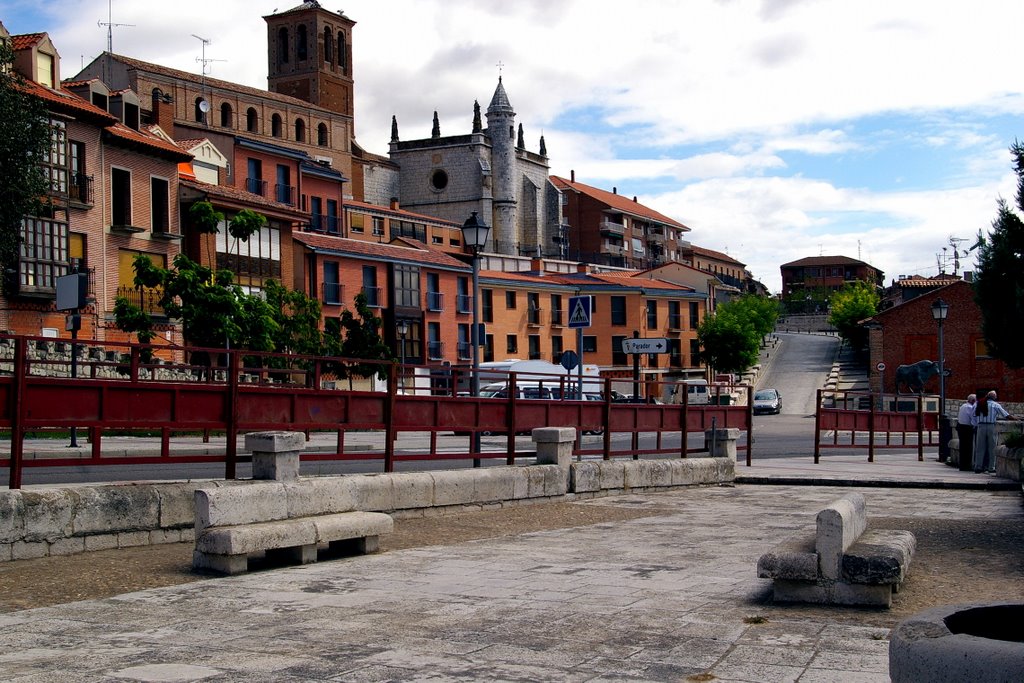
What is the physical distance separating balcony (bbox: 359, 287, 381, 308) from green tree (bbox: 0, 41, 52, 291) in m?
28.8

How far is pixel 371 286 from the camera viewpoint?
59.2 m

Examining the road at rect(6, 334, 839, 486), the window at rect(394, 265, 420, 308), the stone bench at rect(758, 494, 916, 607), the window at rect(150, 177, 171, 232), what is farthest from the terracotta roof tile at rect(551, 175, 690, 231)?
the stone bench at rect(758, 494, 916, 607)

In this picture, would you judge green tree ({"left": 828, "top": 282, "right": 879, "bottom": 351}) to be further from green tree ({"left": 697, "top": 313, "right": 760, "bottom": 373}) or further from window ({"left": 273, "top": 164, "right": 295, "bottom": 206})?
window ({"left": 273, "top": 164, "right": 295, "bottom": 206})

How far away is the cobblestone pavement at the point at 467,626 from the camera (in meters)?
5.61

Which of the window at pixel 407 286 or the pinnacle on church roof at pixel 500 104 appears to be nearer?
the window at pixel 407 286

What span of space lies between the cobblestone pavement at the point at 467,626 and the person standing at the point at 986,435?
12896 millimetres

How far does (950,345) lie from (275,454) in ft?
212

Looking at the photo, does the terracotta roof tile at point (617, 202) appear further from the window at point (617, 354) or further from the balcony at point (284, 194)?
the balcony at point (284, 194)

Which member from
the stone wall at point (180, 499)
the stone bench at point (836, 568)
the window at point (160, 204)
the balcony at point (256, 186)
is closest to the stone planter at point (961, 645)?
the stone bench at point (836, 568)

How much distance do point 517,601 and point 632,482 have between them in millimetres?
8864

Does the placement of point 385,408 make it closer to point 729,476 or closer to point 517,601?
point 517,601

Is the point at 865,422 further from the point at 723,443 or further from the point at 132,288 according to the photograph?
the point at 132,288

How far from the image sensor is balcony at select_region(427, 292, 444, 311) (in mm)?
63594

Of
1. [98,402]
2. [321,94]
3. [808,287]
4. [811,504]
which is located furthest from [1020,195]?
[808,287]
